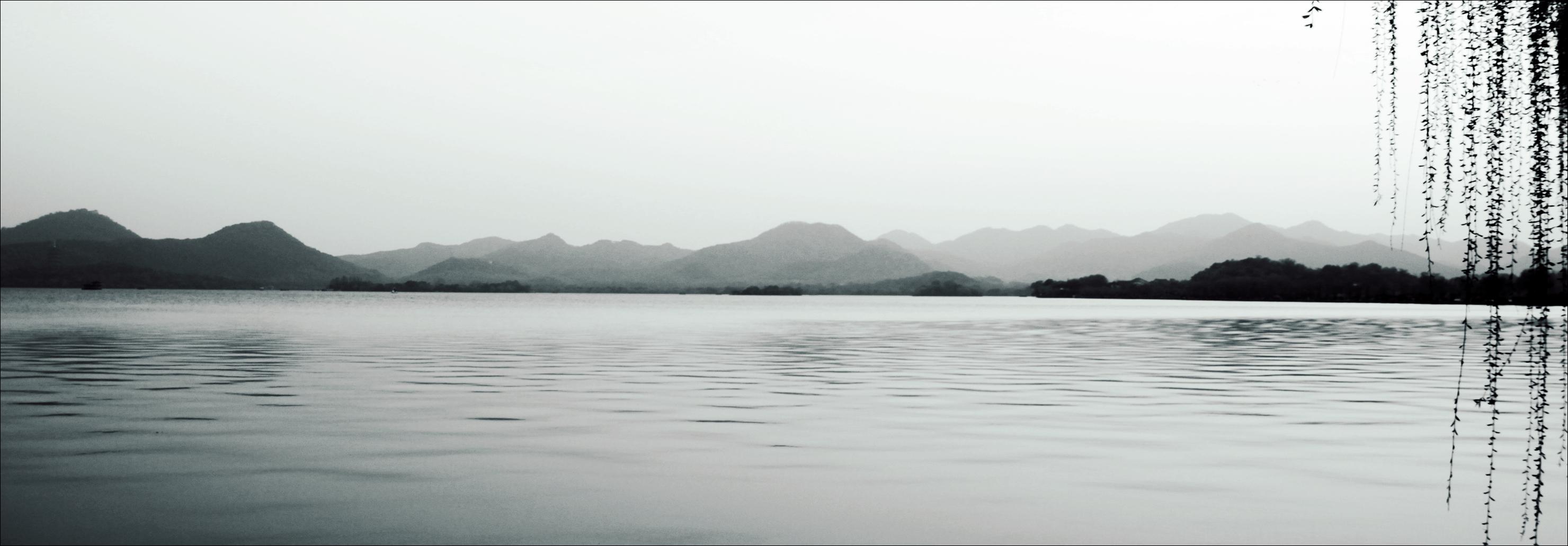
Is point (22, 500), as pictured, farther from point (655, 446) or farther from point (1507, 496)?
point (1507, 496)

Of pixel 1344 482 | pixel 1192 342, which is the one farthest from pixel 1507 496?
pixel 1192 342

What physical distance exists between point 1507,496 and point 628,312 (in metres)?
101

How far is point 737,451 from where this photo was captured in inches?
576

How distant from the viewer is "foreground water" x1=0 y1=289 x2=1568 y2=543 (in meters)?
9.96

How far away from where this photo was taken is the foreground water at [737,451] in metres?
9.96

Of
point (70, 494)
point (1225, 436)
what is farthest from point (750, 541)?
point (1225, 436)

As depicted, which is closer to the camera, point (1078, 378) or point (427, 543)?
point (427, 543)

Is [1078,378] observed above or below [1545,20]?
below

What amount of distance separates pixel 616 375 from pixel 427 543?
1909 centimetres

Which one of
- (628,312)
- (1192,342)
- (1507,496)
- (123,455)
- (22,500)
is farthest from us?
(628,312)

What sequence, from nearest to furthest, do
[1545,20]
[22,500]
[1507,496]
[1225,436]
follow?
[1545,20], [22,500], [1507,496], [1225,436]

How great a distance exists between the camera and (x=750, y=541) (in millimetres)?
9422

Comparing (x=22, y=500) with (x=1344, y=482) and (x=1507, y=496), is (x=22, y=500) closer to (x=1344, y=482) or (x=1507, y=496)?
(x=1344, y=482)

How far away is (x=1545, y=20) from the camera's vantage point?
8.21 m
